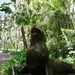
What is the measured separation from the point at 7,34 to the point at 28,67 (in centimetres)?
4660

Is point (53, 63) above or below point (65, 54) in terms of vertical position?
above

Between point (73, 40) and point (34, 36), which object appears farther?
point (73, 40)

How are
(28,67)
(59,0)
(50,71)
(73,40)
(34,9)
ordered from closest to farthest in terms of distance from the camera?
(50,71) → (28,67) → (73,40) → (59,0) → (34,9)

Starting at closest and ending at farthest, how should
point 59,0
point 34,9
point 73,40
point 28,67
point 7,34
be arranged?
point 28,67 < point 73,40 < point 59,0 < point 34,9 < point 7,34

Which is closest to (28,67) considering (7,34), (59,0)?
(59,0)

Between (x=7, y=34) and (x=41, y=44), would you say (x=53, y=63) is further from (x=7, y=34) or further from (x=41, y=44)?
(x=7, y=34)

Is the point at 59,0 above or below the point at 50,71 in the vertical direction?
above

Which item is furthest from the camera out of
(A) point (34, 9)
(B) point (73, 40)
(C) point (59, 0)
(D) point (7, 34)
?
(D) point (7, 34)

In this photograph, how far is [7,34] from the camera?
50031 millimetres

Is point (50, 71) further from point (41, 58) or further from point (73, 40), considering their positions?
point (73, 40)

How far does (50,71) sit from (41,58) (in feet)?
0.88

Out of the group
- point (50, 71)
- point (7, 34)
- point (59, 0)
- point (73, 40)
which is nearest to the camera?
point (50, 71)

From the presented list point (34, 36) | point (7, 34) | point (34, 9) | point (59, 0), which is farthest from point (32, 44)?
point (7, 34)

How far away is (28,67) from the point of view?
393cm
